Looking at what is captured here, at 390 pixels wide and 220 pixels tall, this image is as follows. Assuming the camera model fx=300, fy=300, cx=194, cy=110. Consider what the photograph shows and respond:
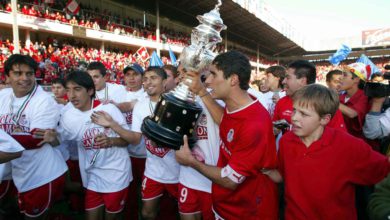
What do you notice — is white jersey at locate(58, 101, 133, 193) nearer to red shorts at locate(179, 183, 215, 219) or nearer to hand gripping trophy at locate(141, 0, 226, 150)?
red shorts at locate(179, 183, 215, 219)

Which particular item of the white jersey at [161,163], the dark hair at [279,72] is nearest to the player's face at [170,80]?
the white jersey at [161,163]

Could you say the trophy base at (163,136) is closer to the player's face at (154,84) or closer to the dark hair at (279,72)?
the player's face at (154,84)

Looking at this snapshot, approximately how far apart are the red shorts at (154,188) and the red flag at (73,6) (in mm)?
19601

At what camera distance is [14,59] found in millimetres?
2969

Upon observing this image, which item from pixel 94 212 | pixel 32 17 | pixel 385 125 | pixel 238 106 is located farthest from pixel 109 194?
pixel 32 17

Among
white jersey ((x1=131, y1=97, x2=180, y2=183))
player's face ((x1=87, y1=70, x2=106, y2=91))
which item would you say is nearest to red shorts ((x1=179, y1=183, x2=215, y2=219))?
white jersey ((x1=131, y1=97, x2=180, y2=183))

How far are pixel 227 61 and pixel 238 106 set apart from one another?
319 millimetres

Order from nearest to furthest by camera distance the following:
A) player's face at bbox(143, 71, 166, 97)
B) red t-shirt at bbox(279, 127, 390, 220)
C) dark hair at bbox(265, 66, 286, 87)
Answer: red t-shirt at bbox(279, 127, 390, 220) < player's face at bbox(143, 71, 166, 97) < dark hair at bbox(265, 66, 286, 87)

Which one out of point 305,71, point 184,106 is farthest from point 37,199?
point 305,71

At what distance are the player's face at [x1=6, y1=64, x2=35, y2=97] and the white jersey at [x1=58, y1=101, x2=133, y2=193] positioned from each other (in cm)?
50

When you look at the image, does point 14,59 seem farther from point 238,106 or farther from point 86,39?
point 86,39

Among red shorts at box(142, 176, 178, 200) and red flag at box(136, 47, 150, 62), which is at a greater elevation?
red flag at box(136, 47, 150, 62)

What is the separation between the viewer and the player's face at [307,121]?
2021 mm

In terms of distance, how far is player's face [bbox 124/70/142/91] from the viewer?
Result: 5165 mm
